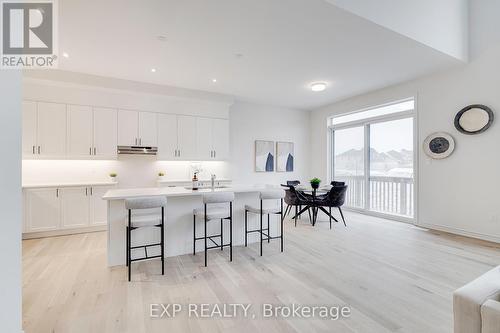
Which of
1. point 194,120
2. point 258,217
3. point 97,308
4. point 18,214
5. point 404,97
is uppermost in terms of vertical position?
point 404,97

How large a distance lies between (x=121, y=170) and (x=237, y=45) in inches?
141

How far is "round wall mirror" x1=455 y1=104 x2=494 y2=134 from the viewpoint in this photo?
12.7 feet

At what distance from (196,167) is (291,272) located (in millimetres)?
3694

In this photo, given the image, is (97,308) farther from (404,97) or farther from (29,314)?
(404,97)

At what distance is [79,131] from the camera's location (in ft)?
14.9

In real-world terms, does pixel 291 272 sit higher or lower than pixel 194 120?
lower

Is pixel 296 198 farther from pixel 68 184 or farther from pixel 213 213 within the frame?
pixel 68 184

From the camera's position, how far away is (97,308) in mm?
2119

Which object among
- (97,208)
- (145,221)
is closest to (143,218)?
(145,221)

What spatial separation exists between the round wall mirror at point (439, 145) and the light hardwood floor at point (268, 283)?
1531 mm

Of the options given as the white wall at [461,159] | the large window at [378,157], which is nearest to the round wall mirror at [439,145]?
the white wall at [461,159]

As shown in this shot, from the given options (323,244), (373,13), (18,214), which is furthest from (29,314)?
(373,13)

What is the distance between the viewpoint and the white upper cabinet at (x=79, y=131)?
4.47 m

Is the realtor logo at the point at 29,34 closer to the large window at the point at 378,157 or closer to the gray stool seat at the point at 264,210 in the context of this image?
the gray stool seat at the point at 264,210
